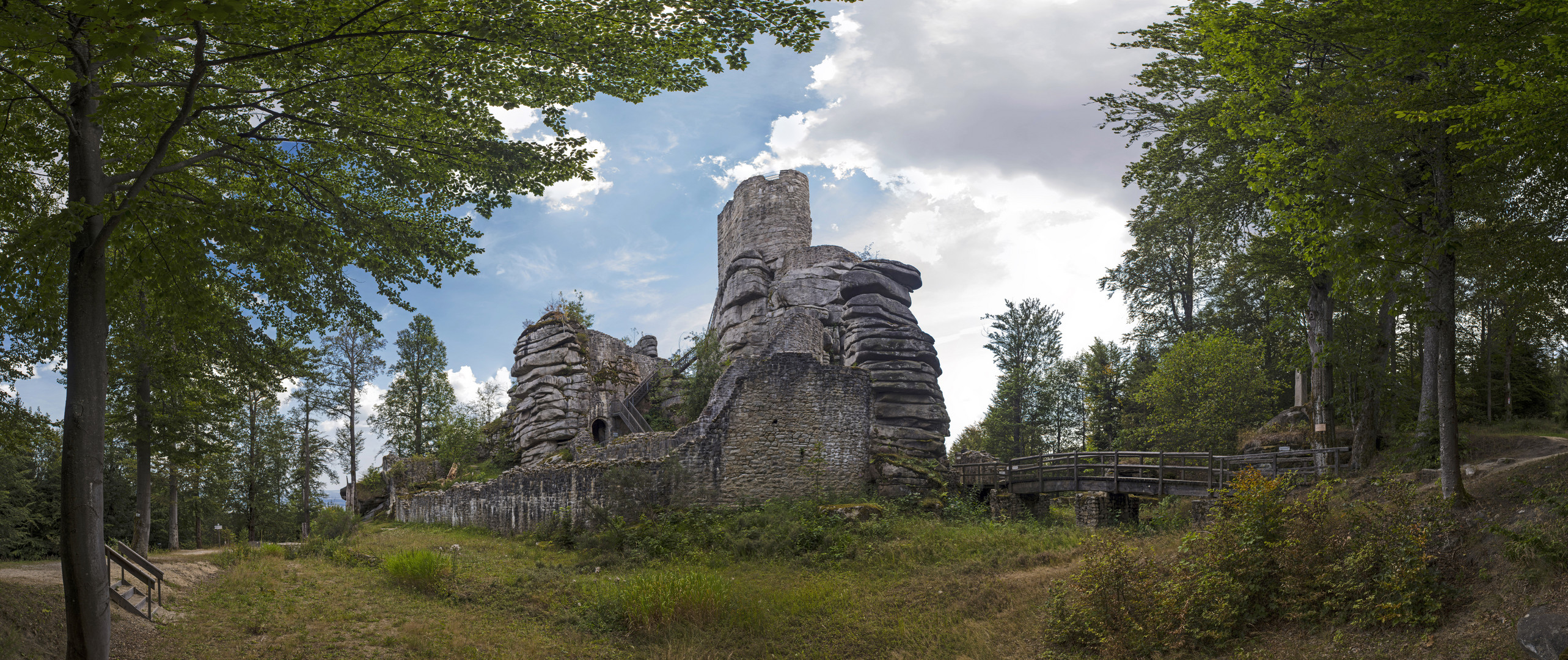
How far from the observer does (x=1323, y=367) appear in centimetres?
1565

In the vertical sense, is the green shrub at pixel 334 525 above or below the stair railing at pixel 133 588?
below

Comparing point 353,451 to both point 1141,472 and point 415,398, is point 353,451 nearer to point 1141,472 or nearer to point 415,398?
point 415,398

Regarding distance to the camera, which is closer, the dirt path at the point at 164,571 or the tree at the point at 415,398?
the dirt path at the point at 164,571

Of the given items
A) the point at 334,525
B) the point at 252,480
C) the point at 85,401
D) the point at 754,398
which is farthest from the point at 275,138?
the point at 252,480

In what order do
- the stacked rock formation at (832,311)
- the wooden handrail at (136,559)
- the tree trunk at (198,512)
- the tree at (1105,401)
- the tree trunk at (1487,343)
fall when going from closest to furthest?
the wooden handrail at (136,559)
the stacked rock formation at (832,311)
the tree trunk at (1487,343)
the tree trunk at (198,512)
the tree at (1105,401)

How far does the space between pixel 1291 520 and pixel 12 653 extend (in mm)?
12665

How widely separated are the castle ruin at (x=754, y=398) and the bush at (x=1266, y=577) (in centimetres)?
885

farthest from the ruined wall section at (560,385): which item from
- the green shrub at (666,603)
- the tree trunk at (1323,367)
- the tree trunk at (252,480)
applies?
the tree trunk at (1323,367)

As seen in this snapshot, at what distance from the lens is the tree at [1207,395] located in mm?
24922

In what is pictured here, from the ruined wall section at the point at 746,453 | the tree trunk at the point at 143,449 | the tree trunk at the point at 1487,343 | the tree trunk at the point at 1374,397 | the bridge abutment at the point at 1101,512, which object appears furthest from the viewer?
the tree trunk at the point at 1487,343

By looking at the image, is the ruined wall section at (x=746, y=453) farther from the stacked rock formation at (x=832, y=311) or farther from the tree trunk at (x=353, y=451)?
the tree trunk at (x=353, y=451)

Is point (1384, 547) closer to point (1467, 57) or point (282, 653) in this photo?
point (1467, 57)

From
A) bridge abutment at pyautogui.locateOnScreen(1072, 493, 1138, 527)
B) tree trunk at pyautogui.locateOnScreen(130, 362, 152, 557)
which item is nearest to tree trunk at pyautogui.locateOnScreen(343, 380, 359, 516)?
tree trunk at pyautogui.locateOnScreen(130, 362, 152, 557)

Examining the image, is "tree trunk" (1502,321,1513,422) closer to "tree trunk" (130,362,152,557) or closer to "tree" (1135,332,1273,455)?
"tree" (1135,332,1273,455)
